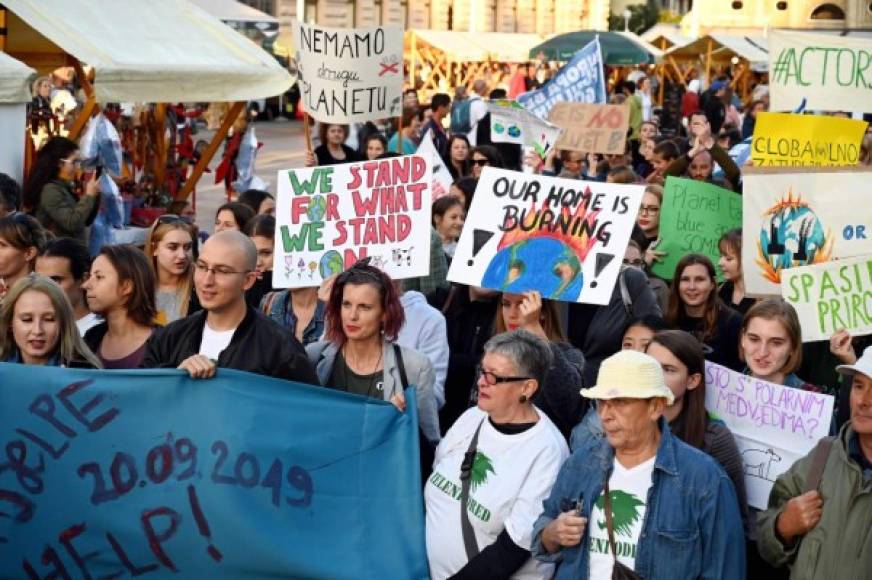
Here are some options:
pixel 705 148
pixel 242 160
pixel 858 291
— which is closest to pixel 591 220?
pixel 858 291

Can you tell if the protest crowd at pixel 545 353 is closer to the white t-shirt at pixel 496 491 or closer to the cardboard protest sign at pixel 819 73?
the white t-shirt at pixel 496 491

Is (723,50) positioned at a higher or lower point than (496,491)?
higher

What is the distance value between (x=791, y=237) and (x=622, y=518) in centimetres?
375

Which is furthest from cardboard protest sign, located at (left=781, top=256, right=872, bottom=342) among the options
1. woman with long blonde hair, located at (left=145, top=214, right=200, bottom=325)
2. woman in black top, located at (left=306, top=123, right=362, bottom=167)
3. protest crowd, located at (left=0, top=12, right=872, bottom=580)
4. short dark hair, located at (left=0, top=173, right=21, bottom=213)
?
woman in black top, located at (left=306, top=123, right=362, bottom=167)

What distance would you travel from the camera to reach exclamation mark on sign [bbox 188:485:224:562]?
5.74 metres

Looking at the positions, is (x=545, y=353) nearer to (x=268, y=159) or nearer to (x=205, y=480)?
(x=205, y=480)

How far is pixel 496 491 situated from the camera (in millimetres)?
5520

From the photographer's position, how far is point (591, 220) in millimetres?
7625

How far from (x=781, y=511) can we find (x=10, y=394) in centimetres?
271

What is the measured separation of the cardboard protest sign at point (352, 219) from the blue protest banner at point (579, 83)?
818 cm

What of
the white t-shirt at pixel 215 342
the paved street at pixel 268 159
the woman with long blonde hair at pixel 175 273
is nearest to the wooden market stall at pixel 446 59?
the paved street at pixel 268 159

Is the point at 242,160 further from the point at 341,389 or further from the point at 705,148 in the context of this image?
the point at 341,389

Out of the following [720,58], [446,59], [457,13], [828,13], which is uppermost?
[828,13]

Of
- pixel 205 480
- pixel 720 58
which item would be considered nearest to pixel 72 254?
pixel 205 480
